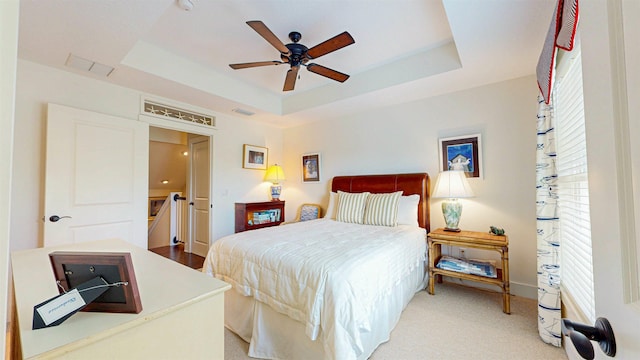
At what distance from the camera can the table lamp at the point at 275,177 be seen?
178 inches

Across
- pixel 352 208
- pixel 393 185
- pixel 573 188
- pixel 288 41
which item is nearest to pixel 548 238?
pixel 573 188

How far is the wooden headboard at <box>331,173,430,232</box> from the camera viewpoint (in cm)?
315

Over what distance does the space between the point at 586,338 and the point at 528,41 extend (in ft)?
8.03

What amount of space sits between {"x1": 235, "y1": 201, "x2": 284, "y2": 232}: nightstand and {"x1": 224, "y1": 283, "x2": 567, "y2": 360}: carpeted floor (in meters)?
2.09

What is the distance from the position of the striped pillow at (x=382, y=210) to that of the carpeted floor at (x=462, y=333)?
2.84 feet

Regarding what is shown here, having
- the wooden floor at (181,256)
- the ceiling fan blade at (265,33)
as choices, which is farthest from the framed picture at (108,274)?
the wooden floor at (181,256)

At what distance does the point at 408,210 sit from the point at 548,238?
1.34 metres

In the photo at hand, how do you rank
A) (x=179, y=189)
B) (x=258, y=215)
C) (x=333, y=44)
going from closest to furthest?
(x=333, y=44)
(x=258, y=215)
(x=179, y=189)

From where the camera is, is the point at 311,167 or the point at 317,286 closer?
the point at 317,286

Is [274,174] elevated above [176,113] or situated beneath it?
situated beneath

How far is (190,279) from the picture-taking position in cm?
104

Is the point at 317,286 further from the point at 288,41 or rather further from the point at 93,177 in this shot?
the point at 93,177

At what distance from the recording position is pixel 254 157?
446cm

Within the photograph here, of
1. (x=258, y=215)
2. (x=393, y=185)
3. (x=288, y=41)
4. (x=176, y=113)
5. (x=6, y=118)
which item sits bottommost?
(x=258, y=215)
